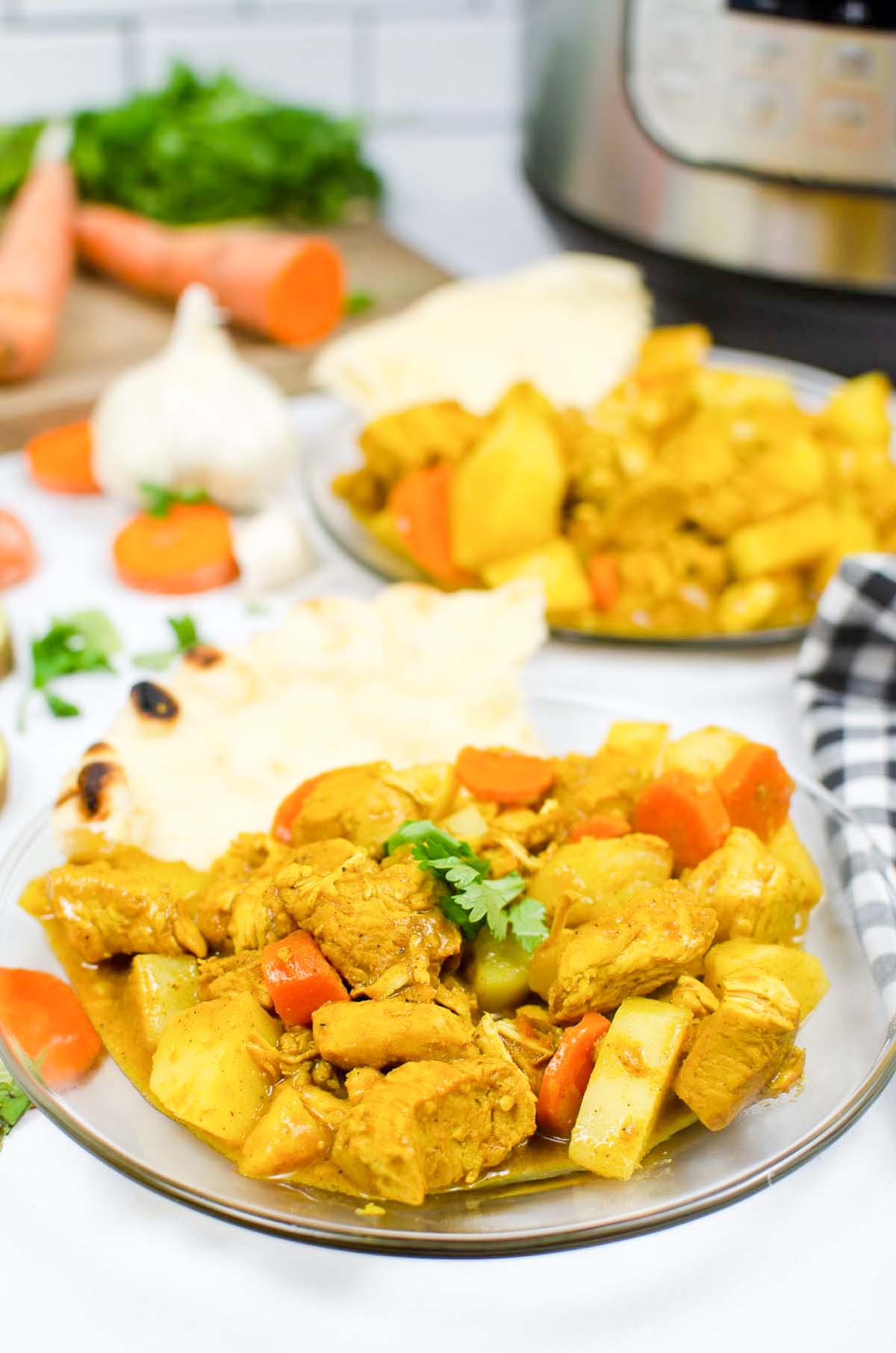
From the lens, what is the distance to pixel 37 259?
2.23 metres

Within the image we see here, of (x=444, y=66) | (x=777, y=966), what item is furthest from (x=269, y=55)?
(x=777, y=966)

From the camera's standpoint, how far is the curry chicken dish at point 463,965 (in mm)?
914

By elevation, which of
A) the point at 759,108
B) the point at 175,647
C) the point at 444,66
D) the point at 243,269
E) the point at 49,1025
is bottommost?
the point at 175,647

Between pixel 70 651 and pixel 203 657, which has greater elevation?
pixel 203 657

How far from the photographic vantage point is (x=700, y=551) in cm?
161

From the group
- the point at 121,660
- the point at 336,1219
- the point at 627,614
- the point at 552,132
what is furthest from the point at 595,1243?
the point at 552,132

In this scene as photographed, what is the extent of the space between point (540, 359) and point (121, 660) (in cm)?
84

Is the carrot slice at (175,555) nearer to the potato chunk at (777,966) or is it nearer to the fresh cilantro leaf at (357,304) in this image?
the fresh cilantro leaf at (357,304)

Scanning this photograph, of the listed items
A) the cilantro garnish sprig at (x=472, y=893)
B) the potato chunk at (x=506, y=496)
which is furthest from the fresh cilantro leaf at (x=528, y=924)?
the potato chunk at (x=506, y=496)

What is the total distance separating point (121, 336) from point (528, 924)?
1550 mm

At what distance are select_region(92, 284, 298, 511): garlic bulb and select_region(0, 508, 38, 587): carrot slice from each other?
145mm

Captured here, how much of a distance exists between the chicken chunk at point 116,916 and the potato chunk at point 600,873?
0.26m

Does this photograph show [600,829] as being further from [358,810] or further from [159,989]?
[159,989]

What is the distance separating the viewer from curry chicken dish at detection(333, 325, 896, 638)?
5.19 ft
